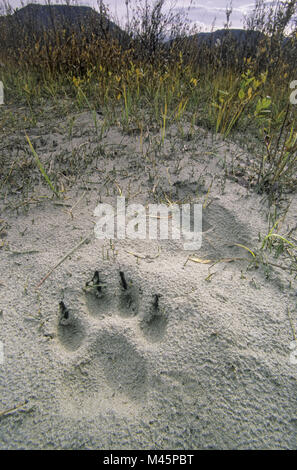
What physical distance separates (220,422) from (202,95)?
262cm

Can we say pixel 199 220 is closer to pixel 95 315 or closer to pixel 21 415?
pixel 95 315

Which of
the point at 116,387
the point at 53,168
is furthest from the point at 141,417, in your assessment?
the point at 53,168

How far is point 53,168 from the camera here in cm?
195

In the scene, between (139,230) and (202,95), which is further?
(202,95)
